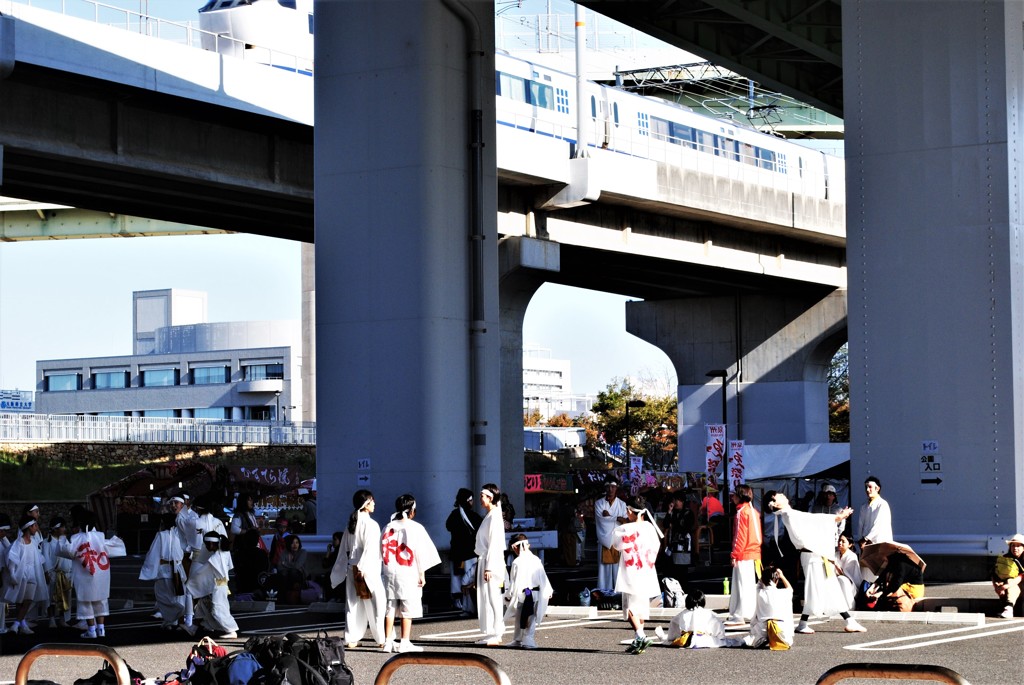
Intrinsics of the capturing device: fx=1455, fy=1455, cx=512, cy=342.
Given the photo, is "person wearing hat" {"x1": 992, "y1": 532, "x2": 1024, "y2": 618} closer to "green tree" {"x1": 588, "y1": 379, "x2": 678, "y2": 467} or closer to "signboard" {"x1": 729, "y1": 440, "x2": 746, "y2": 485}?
"signboard" {"x1": 729, "y1": 440, "x2": 746, "y2": 485}

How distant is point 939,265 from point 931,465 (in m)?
2.82

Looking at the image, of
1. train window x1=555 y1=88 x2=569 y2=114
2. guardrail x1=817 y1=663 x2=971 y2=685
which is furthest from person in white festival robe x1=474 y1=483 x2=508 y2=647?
train window x1=555 y1=88 x2=569 y2=114

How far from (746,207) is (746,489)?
93.7 ft

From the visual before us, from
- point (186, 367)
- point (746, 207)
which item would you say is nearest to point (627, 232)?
point (746, 207)

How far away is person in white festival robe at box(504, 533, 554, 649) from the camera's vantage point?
15102mm

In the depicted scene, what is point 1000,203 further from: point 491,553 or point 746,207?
point 746,207

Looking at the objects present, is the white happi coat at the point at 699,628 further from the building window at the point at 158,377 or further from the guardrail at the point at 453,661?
the building window at the point at 158,377

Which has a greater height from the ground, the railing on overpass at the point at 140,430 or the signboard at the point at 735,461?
the railing on overpass at the point at 140,430

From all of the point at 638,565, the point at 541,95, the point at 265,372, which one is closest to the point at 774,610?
the point at 638,565

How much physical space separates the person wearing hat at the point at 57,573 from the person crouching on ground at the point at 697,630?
8.79m

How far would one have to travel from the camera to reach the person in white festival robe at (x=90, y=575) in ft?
59.2

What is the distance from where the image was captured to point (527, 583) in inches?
603

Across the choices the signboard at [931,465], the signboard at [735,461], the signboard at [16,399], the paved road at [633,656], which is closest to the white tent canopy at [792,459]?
the signboard at [735,461]

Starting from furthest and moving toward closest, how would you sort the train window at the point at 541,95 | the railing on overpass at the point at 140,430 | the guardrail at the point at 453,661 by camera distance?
the railing on overpass at the point at 140,430 < the train window at the point at 541,95 < the guardrail at the point at 453,661
